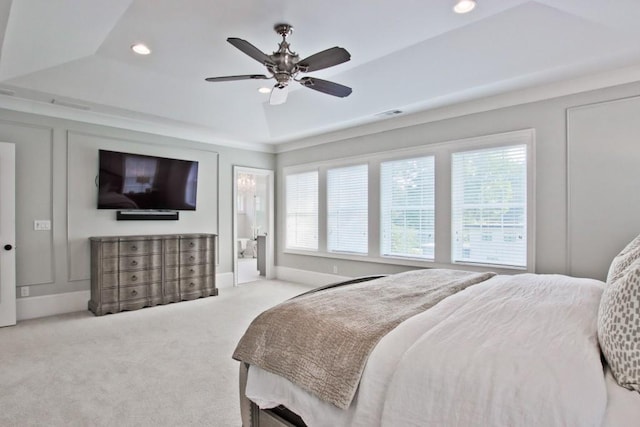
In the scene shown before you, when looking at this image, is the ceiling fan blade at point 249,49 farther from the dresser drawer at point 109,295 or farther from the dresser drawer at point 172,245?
the dresser drawer at point 109,295

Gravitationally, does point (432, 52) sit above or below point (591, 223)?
above

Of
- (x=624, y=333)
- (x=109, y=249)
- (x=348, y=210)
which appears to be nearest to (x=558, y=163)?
(x=348, y=210)

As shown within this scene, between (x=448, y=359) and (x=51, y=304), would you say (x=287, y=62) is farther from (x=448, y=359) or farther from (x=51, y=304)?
(x=51, y=304)

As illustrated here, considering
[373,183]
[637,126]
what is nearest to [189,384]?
[373,183]

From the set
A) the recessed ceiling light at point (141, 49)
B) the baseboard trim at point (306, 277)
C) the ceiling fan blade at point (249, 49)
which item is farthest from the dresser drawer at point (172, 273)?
the ceiling fan blade at point (249, 49)

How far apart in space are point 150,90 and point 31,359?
320 cm

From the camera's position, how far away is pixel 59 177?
463 centimetres

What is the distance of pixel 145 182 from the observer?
5281mm

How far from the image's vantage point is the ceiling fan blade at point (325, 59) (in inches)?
104

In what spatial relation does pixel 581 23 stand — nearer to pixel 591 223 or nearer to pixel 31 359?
pixel 591 223

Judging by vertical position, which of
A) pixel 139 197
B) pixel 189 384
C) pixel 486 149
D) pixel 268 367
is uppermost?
pixel 486 149

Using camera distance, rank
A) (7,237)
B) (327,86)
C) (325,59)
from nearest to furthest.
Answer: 1. (325,59)
2. (327,86)
3. (7,237)

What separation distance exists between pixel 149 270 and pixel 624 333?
5.14 meters

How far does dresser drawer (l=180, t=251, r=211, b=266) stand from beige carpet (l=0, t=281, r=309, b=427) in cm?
85
